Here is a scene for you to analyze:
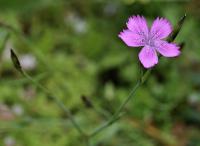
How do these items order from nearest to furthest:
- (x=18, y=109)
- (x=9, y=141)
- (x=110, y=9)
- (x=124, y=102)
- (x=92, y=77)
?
1. (x=124, y=102)
2. (x=9, y=141)
3. (x=18, y=109)
4. (x=92, y=77)
5. (x=110, y=9)

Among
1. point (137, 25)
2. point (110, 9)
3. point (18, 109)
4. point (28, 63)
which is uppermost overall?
point (110, 9)

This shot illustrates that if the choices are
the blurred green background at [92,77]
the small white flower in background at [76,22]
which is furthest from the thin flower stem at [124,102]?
the small white flower in background at [76,22]

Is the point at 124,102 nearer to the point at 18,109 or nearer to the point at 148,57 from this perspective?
the point at 148,57

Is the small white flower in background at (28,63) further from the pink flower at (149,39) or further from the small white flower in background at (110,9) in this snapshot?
the pink flower at (149,39)

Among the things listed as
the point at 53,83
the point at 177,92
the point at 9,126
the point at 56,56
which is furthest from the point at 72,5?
the point at 9,126

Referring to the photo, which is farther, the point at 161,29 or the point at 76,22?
the point at 76,22

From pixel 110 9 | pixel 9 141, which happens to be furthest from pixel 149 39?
pixel 110 9

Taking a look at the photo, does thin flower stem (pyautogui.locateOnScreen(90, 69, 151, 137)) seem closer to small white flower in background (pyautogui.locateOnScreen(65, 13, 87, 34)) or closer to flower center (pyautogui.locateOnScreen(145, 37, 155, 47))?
flower center (pyautogui.locateOnScreen(145, 37, 155, 47))
